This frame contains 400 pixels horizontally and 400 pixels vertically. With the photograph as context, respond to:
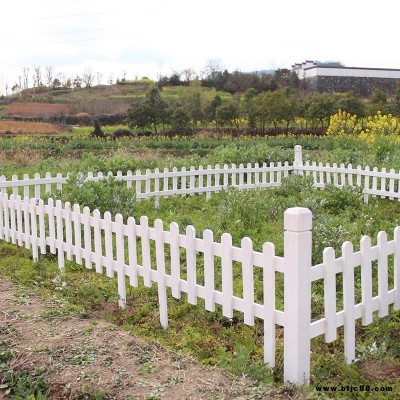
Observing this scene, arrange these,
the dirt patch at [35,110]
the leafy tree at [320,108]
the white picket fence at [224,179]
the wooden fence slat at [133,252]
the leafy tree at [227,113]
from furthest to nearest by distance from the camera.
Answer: the dirt patch at [35,110], the leafy tree at [227,113], the leafy tree at [320,108], the white picket fence at [224,179], the wooden fence slat at [133,252]

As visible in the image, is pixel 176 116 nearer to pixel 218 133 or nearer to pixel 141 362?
pixel 218 133

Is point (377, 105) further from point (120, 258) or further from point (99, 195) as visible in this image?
point (120, 258)

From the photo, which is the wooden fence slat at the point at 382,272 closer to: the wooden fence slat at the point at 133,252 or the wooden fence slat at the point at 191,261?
the wooden fence slat at the point at 191,261

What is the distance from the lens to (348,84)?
188 ft

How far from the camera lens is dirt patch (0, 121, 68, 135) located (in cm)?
3781

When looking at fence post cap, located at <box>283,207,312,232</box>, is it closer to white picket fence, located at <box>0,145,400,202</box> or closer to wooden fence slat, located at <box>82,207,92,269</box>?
wooden fence slat, located at <box>82,207,92,269</box>

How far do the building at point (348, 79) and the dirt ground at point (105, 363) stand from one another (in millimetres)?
54092

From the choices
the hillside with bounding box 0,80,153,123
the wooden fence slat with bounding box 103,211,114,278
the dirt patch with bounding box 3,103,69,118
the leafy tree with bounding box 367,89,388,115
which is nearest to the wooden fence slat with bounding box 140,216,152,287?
the wooden fence slat with bounding box 103,211,114,278

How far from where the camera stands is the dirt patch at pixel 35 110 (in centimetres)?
4786

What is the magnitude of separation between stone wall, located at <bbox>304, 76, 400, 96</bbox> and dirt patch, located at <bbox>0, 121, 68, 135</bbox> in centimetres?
2766

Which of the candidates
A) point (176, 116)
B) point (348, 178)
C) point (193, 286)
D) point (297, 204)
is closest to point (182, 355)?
point (193, 286)

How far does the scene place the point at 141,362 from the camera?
3.77 m

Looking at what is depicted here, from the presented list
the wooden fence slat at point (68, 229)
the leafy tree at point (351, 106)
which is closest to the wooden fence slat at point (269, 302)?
the wooden fence slat at point (68, 229)

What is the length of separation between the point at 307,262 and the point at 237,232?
372cm
